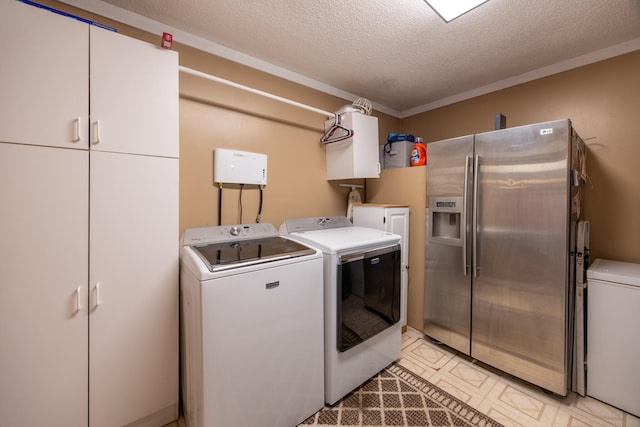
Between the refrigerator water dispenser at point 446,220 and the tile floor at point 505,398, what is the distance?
3.39 ft

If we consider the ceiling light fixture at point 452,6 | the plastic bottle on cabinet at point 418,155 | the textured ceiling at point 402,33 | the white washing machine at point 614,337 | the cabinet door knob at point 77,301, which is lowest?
the white washing machine at point 614,337

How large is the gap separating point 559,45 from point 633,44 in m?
0.51

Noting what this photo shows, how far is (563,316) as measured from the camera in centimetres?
172

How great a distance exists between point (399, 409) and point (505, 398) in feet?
2.57

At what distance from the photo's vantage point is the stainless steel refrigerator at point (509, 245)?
5.67ft

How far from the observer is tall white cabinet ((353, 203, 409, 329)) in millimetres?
2457

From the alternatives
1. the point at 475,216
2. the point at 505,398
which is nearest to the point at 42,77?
the point at 475,216

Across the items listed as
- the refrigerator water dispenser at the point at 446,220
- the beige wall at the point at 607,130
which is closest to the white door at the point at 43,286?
the refrigerator water dispenser at the point at 446,220

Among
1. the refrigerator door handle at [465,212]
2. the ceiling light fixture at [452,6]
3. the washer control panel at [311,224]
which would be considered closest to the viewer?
the ceiling light fixture at [452,6]

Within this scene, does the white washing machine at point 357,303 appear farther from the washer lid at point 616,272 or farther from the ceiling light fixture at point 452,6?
the ceiling light fixture at point 452,6

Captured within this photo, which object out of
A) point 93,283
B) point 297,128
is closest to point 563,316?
point 297,128

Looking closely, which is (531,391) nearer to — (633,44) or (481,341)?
(481,341)

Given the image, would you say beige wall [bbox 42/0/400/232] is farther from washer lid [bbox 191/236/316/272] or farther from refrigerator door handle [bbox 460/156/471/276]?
refrigerator door handle [bbox 460/156/471/276]

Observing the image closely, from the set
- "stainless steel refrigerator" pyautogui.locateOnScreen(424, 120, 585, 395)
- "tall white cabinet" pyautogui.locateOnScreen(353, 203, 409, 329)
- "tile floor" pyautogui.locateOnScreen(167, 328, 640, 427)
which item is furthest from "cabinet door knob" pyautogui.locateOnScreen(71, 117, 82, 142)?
"stainless steel refrigerator" pyautogui.locateOnScreen(424, 120, 585, 395)
